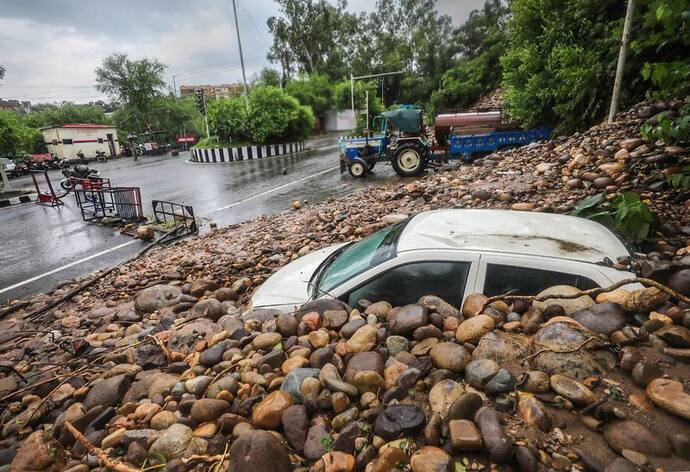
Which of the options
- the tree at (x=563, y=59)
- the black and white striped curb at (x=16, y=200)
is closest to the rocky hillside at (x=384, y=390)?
the tree at (x=563, y=59)

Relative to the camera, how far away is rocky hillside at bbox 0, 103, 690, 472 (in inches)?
53.2

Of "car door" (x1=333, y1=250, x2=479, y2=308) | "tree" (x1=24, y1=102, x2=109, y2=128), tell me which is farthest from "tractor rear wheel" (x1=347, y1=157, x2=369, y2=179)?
"tree" (x1=24, y1=102, x2=109, y2=128)

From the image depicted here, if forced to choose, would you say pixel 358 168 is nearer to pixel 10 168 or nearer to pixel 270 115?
pixel 270 115

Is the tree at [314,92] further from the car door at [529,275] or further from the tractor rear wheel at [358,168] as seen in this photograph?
the car door at [529,275]

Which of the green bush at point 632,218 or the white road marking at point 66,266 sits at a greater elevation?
the green bush at point 632,218

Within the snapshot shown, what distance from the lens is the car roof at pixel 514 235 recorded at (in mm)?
2500

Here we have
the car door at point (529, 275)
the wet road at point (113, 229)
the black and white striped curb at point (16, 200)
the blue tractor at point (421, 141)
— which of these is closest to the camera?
the car door at point (529, 275)

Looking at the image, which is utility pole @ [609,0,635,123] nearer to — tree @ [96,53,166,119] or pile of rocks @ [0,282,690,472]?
pile of rocks @ [0,282,690,472]

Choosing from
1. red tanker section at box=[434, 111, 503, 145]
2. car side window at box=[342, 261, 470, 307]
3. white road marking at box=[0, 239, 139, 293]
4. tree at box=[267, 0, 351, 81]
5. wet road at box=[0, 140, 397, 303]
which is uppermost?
tree at box=[267, 0, 351, 81]

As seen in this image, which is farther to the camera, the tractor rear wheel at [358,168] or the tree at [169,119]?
the tree at [169,119]

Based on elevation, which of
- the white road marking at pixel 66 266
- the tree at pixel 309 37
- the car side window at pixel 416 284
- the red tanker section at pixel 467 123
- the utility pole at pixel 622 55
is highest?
the tree at pixel 309 37

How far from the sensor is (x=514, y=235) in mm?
2713

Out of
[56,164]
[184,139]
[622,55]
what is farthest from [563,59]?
[184,139]

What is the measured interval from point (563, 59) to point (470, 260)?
8.64m
